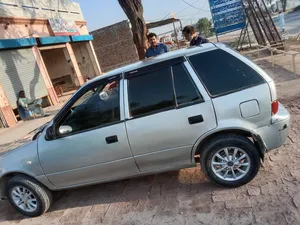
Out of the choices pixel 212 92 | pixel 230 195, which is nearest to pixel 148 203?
pixel 230 195

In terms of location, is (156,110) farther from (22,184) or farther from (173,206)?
(22,184)

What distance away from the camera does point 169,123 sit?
3057 millimetres

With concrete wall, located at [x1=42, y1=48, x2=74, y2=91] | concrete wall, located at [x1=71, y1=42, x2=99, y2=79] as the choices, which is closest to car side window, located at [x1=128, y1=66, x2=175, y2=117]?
concrete wall, located at [x1=42, y1=48, x2=74, y2=91]

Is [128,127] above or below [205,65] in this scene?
below

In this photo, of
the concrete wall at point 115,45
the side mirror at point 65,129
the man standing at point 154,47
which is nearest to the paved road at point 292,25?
the concrete wall at point 115,45

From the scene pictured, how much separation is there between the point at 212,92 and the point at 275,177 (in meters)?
1.36

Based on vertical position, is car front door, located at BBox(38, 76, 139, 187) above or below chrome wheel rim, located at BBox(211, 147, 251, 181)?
above

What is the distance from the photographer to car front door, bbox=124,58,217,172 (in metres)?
3.03

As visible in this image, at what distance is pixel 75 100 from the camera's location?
11.3 ft

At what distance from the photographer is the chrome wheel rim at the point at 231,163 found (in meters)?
3.12

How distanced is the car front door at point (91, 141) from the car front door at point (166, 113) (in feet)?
0.52

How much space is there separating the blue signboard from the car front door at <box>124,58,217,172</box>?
12895 millimetres

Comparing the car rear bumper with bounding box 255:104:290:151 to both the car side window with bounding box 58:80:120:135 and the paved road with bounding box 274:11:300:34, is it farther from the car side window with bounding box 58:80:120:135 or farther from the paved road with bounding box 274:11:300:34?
the paved road with bounding box 274:11:300:34

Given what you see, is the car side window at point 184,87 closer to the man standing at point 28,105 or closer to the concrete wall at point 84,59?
the man standing at point 28,105
